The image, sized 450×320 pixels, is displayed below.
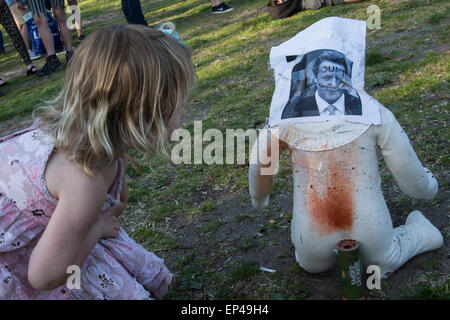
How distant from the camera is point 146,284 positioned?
2607mm

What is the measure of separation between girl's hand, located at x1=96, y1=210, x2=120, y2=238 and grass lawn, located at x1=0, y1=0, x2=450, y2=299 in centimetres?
49

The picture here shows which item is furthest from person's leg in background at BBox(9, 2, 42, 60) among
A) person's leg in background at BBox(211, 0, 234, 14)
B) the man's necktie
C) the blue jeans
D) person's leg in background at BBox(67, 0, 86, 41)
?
the man's necktie

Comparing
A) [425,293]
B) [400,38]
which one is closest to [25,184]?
[425,293]

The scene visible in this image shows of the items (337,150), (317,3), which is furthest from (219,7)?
(337,150)

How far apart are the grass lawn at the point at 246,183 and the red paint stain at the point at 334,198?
0.37 m

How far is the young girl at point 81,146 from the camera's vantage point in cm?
193

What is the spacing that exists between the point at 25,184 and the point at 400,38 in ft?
16.1

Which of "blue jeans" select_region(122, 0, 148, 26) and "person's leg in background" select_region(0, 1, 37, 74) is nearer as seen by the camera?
"person's leg in background" select_region(0, 1, 37, 74)

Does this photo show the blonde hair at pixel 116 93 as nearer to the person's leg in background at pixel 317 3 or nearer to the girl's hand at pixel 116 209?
the girl's hand at pixel 116 209

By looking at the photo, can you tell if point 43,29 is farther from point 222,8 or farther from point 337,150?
point 337,150

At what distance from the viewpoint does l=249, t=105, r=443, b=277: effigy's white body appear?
7.39ft

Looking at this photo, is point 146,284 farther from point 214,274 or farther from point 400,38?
point 400,38

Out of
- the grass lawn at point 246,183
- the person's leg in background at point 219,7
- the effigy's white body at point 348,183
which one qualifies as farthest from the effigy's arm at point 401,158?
the person's leg in background at point 219,7

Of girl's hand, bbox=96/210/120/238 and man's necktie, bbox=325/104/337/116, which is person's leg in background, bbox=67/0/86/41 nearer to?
girl's hand, bbox=96/210/120/238
